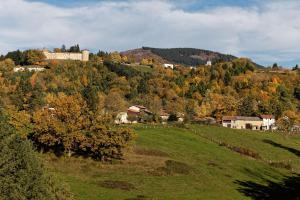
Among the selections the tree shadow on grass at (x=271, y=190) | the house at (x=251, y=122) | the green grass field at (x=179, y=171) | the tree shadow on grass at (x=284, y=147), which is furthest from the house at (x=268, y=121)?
the tree shadow on grass at (x=271, y=190)

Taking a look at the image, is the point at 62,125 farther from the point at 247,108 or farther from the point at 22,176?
the point at 247,108

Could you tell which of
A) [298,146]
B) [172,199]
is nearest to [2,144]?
[172,199]

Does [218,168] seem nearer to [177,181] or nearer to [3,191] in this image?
[177,181]

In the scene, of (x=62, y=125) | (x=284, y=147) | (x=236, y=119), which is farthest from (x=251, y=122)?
(x=62, y=125)

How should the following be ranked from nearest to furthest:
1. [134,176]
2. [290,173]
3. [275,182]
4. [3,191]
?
[3,191] → [134,176] → [275,182] → [290,173]

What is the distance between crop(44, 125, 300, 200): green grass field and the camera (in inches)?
2466

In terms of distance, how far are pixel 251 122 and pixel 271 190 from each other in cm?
10043

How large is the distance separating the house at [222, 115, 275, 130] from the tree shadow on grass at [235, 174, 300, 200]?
84417mm

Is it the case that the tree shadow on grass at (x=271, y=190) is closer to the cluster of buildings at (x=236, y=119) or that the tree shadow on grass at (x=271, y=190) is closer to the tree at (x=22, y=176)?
the tree at (x=22, y=176)

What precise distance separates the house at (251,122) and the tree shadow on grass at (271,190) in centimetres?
8442

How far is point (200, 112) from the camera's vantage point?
192 meters

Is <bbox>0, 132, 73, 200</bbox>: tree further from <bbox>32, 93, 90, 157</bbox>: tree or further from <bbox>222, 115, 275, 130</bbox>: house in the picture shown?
<bbox>222, 115, 275, 130</bbox>: house

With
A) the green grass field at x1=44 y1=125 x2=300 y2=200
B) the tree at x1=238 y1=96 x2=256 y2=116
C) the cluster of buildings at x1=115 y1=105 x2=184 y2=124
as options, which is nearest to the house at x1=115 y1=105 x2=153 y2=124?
the cluster of buildings at x1=115 y1=105 x2=184 y2=124

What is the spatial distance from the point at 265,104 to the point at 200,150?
351ft
